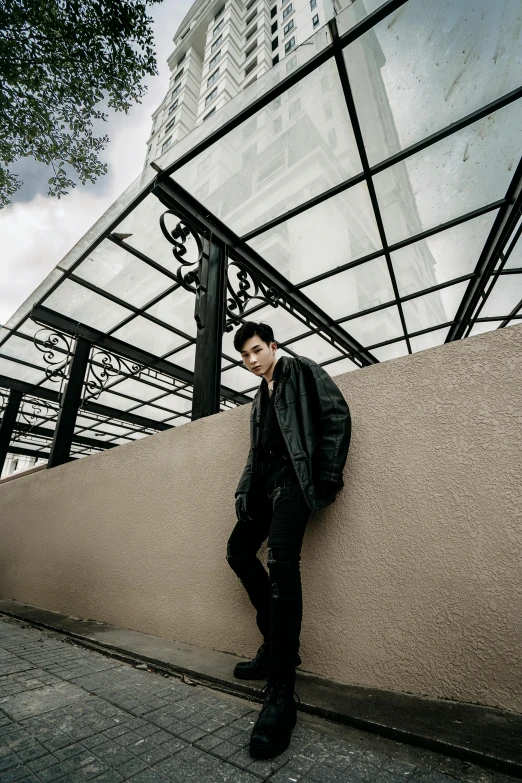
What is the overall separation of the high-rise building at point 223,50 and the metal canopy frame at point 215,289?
38201 mm

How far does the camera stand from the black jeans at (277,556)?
1.42 meters

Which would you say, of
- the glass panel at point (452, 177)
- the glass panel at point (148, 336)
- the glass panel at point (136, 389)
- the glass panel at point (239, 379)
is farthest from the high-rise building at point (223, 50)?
the glass panel at point (452, 177)

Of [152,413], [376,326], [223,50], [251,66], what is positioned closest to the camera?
[376,326]

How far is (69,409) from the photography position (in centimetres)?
516

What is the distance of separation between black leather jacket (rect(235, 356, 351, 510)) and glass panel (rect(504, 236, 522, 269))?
4.34 meters

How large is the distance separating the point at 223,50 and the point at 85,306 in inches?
1977

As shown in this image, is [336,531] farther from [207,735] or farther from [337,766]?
[207,735]

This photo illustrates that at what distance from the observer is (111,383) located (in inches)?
328

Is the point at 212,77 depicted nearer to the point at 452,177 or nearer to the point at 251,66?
the point at 251,66

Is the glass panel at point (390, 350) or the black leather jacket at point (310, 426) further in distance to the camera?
the glass panel at point (390, 350)

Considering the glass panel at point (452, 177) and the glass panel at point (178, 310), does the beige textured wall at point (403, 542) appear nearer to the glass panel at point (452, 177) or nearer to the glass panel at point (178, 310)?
the glass panel at point (452, 177)

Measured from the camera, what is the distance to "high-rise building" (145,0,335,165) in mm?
36906

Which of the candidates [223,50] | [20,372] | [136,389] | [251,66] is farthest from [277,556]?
[223,50]

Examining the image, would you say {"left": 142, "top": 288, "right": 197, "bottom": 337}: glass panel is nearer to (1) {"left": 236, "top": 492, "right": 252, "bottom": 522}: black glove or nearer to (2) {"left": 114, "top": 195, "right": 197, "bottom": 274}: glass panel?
(2) {"left": 114, "top": 195, "right": 197, "bottom": 274}: glass panel
